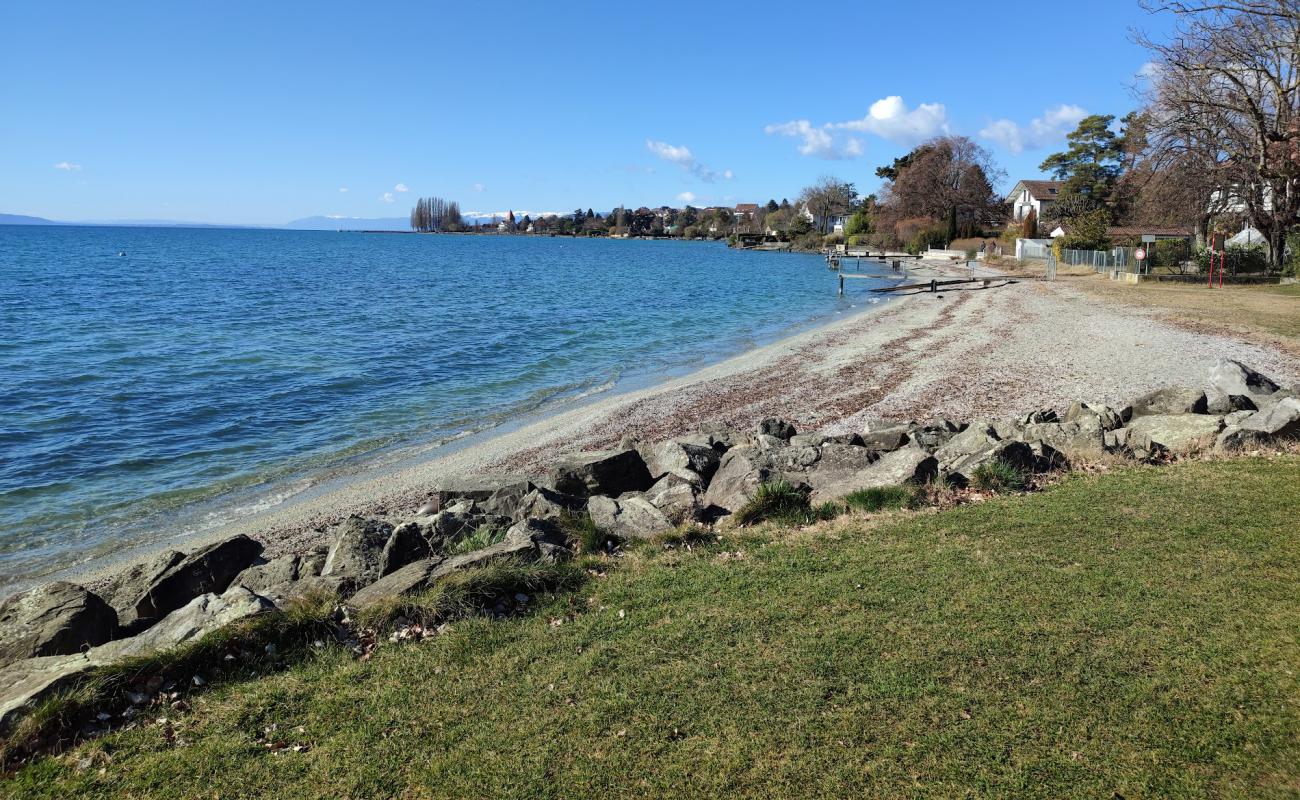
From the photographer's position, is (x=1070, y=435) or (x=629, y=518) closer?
(x=629, y=518)

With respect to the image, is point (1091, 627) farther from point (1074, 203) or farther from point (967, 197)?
point (967, 197)

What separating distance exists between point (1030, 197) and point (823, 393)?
97419 millimetres

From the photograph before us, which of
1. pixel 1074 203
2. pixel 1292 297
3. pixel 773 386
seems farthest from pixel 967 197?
pixel 773 386

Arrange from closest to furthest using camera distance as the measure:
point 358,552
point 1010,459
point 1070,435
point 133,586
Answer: point 358,552 → point 133,586 → point 1010,459 → point 1070,435

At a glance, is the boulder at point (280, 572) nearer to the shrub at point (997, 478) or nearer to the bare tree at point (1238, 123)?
the shrub at point (997, 478)

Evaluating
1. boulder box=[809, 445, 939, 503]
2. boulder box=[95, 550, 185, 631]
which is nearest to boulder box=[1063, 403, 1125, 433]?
boulder box=[809, 445, 939, 503]

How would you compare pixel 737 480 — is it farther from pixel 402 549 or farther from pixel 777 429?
pixel 402 549

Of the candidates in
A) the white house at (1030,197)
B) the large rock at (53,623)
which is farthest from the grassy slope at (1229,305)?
the white house at (1030,197)

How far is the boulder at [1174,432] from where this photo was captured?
10.8 metres

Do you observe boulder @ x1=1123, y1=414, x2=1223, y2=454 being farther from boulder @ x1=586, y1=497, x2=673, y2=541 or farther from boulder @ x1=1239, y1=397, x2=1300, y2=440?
boulder @ x1=586, y1=497, x2=673, y2=541

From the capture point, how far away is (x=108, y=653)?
20.6ft

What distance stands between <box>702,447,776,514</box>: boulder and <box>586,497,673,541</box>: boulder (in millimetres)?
995

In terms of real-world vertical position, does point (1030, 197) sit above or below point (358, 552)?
above

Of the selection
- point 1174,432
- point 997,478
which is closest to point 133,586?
A: point 997,478
